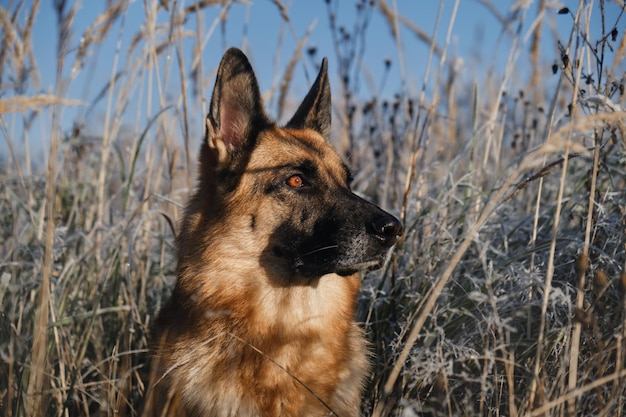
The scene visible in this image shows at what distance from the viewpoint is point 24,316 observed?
3289mm

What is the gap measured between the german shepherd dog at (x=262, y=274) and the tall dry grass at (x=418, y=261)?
25cm

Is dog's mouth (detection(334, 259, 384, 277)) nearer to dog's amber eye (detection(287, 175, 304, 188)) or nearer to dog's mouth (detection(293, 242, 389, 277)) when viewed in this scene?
dog's mouth (detection(293, 242, 389, 277))

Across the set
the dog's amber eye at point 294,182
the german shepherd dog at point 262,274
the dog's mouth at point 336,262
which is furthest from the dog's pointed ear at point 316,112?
the dog's mouth at point 336,262

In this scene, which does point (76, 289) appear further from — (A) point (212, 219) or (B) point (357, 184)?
(B) point (357, 184)

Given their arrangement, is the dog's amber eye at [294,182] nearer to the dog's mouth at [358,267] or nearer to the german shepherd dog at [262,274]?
the german shepherd dog at [262,274]

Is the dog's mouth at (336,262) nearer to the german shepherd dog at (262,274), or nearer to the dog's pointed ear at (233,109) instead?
the german shepherd dog at (262,274)

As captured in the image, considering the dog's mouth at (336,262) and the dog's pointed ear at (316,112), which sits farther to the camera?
the dog's pointed ear at (316,112)

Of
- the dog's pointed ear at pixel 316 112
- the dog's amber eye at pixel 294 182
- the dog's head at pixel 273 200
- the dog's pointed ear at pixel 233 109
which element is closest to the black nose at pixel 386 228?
the dog's head at pixel 273 200

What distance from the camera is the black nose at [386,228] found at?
258 cm

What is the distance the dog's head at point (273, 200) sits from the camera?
266 centimetres

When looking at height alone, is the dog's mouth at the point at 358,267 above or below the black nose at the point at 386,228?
below

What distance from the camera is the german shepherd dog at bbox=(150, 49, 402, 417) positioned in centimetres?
254

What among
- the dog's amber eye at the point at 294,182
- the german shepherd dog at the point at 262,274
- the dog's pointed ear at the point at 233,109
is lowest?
the german shepherd dog at the point at 262,274

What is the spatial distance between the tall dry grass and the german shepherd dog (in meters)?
A: 0.25
